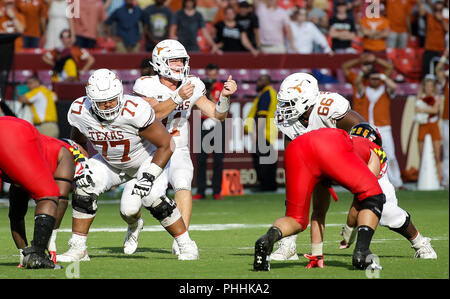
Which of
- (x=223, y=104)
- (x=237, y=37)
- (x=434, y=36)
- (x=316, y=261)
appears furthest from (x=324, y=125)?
(x=434, y=36)

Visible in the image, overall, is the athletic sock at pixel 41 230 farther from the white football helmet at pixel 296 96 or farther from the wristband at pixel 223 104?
the wristband at pixel 223 104

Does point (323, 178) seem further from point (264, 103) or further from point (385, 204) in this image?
point (264, 103)

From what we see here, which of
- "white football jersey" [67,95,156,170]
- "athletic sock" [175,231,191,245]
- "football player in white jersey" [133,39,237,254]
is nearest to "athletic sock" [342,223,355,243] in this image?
"athletic sock" [175,231,191,245]

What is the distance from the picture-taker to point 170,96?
927cm

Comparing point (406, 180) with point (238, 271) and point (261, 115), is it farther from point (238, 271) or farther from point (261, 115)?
point (238, 271)

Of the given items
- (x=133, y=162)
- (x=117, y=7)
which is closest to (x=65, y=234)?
(x=133, y=162)

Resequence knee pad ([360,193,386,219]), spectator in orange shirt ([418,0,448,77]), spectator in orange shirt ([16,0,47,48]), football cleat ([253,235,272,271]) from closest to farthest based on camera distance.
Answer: football cleat ([253,235,272,271]) → knee pad ([360,193,386,219]) → spectator in orange shirt ([16,0,47,48]) → spectator in orange shirt ([418,0,448,77])

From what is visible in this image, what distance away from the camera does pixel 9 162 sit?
727 centimetres

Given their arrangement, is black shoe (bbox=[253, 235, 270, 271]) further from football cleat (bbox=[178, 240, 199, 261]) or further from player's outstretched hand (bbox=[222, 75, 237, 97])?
player's outstretched hand (bbox=[222, 75, 237, 97])

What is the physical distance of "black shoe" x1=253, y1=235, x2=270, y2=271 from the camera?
7062 millimetres

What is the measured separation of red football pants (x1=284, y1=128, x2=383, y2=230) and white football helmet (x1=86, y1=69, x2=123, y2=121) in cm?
161

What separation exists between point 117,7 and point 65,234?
8846 millimetres

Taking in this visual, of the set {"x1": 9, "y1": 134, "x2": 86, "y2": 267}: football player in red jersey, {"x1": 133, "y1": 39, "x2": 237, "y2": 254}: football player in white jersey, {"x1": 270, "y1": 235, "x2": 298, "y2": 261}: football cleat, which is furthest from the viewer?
{"x1": 133, "y1": 39, "x2": 237, "y2": 254}: football player in white jersey

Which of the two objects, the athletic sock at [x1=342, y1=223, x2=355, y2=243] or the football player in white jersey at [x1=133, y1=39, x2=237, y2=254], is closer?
the athletic sock at [x1=342, y1=223, x2=355, y2=243]
